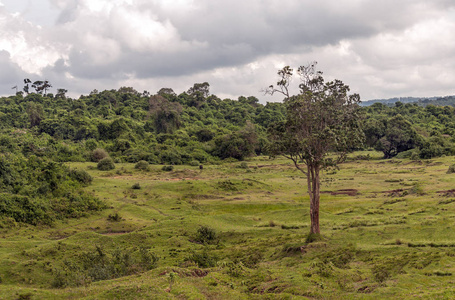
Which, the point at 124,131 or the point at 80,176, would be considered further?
the point at 124,131

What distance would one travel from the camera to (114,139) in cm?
10412

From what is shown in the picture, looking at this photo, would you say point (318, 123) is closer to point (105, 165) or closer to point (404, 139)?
point (105, 165)

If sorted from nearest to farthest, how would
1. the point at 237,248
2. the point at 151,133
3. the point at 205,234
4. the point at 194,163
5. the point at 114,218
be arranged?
the point at 237,248
the point at 205,234
the point at 114,218
the point at 194,163
the point at 151,133

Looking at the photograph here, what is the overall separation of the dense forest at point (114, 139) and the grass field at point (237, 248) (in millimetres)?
4282

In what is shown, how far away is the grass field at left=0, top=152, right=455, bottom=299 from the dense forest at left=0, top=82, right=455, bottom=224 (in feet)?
14.0

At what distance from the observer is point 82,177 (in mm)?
52500

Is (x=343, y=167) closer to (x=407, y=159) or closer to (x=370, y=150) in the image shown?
(x=407, y=159)

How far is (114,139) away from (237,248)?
274ft

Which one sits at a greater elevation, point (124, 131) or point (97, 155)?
point (124, 131)

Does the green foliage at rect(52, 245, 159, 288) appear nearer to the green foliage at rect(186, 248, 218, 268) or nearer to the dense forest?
the green foliage at rect(186, 248, 218, 268)

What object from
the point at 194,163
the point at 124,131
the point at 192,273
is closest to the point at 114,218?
the point at 192,273

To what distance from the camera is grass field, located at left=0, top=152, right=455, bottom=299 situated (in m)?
16.8

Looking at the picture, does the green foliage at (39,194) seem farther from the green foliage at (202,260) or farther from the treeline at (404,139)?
the treeline at (404,139)

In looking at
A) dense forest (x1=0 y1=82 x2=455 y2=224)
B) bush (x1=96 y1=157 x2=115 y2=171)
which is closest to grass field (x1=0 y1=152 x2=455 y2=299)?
dense forest (x1=0 y1=82 x2=455 y2=224)
